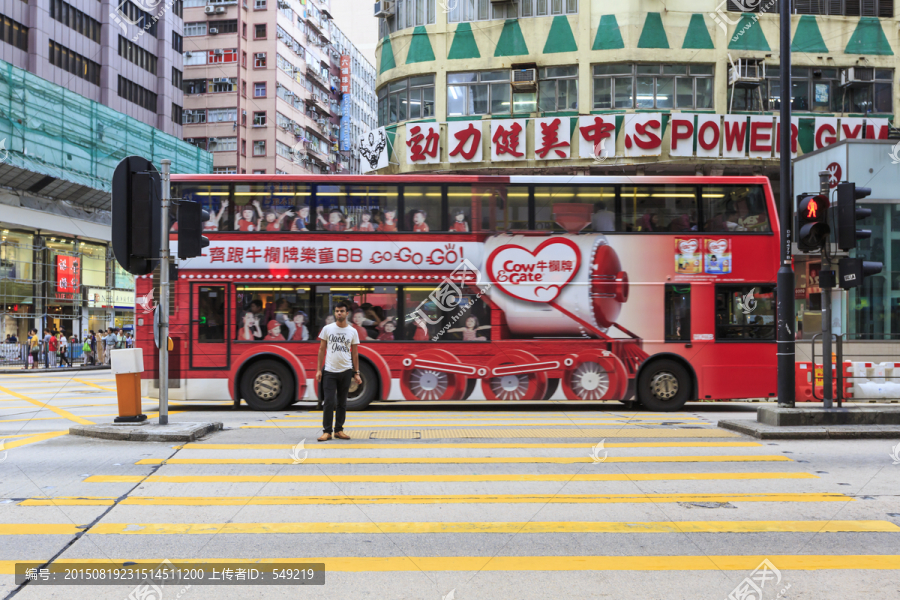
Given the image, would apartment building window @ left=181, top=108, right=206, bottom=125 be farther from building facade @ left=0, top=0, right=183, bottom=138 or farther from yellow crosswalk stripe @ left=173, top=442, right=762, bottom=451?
yellow crosswalk stripe @ left=173, top=442, right=762, bottom=451

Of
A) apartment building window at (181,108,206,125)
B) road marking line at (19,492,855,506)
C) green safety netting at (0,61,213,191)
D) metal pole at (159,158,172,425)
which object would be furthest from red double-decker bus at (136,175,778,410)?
apartment building window at (181,108,206,125)

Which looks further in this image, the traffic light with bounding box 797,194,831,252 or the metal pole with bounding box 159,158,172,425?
the traffic light with bounding box 797,194,831,252

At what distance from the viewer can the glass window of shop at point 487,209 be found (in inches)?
559

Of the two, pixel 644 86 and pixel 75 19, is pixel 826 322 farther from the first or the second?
pixel 75 19

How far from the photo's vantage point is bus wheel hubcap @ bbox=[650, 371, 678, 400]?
14305 mm

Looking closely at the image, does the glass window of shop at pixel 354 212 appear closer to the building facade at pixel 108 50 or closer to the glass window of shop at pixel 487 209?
the glass window of shop at pixel 487 209

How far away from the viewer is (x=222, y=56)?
73.2 meters

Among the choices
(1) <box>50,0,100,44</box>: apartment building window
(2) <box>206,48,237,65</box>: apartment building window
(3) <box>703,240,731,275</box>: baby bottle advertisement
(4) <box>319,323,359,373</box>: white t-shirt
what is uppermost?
(2) <box>206,48,237,65</box>: apartment building window

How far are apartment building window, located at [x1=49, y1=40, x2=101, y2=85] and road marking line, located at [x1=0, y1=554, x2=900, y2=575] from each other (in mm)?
46395

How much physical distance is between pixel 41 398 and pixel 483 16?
1829 cm

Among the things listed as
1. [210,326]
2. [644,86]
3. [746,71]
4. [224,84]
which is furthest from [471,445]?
[224,84]

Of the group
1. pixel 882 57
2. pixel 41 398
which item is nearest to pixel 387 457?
pixel 41 398

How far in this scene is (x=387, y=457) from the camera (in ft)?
27.9

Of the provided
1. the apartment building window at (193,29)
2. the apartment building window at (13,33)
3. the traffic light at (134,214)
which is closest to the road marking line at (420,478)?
the traffic light at (134,214)
